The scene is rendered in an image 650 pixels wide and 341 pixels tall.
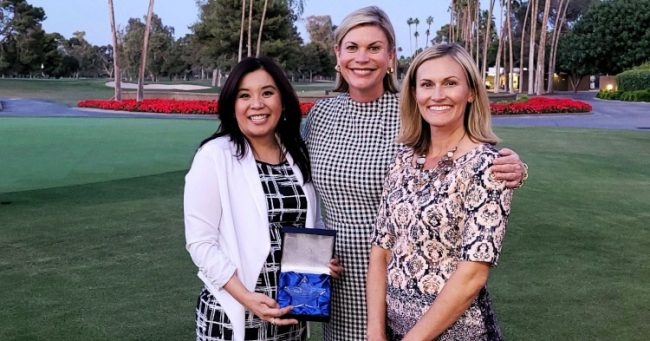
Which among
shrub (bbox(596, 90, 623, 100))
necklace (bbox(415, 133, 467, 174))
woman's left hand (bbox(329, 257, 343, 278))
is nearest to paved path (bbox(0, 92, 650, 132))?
shrub (bbox(596, 90, 623, 100))

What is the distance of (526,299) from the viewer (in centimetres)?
555

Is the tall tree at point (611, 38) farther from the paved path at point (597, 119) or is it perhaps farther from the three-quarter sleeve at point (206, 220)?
the three-quarter sleeve at point (206, 220)

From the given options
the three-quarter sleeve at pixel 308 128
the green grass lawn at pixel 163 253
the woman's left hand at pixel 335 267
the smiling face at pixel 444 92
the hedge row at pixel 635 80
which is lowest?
the green grass lawn at pixel 163 253

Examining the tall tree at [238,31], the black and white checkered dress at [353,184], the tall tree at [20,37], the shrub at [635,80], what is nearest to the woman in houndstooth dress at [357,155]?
the black and white checkered dress at [353,184]

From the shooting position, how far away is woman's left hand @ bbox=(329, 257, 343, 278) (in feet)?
8.48

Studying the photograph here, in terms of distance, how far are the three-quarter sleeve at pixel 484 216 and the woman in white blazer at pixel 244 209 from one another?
2.17ft

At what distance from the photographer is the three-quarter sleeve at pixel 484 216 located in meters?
2.10

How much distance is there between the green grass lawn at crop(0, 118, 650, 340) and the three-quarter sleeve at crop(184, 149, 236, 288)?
2.28 meters

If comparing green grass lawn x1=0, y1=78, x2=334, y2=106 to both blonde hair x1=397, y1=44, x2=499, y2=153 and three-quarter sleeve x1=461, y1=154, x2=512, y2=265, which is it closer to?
blonde hair x1=397, y1=44, x2=499, y2=153

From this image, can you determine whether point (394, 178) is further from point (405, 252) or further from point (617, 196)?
point (617, 196)

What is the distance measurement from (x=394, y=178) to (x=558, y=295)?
372 cm

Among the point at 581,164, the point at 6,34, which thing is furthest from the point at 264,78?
the point at 6,34

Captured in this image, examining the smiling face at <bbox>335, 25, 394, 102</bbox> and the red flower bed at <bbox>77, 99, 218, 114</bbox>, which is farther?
the red flower bed at <bbox>77, 99, 218, 114</bbox>

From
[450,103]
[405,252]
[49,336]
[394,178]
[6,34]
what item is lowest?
[49,336]
